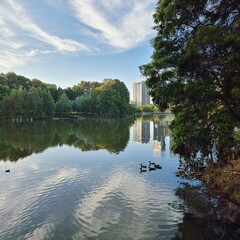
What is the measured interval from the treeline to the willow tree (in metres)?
79.6

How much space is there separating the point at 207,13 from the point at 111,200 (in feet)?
34.0

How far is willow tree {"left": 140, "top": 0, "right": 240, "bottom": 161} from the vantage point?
12251 millimetres

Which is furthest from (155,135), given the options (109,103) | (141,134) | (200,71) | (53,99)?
(53,99)

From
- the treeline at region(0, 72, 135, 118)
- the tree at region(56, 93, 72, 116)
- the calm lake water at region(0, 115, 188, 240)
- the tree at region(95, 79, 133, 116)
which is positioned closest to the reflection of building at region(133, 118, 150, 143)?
the calm lake water at region(0, 115, 188, 240)

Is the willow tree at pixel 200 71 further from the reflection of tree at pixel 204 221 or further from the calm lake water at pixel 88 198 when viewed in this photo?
the calm lake water at pixel 88 198

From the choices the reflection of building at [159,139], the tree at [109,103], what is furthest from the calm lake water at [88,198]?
the tree at [109,103]

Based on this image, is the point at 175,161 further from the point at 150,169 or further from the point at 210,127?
the point at 210,127

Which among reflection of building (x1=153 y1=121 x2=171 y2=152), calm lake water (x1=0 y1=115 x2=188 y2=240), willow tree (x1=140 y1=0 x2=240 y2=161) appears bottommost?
calm lake water (x1=0 y1=115 x2=188 y2=240)

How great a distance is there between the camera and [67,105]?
110 metres

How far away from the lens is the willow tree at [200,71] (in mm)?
12251

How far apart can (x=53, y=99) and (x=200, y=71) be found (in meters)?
102

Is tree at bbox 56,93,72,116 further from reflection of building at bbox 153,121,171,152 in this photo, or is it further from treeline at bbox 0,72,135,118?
reflection of building at bbox 153,121,171,152

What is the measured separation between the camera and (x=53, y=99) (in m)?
111

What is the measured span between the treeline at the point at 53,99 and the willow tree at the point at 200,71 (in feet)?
261
